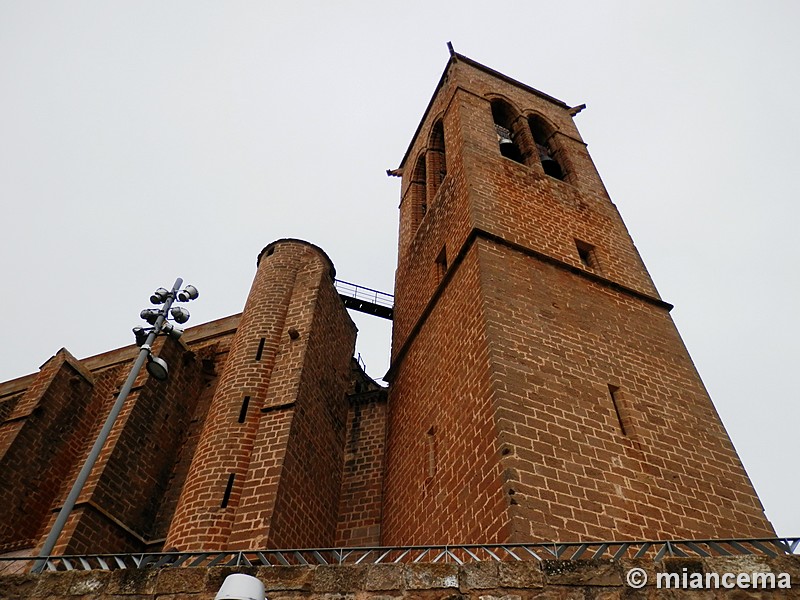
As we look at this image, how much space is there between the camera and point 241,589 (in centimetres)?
355

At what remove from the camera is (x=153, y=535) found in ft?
37.1

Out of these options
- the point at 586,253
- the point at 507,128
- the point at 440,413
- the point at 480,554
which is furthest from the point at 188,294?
the point at 507,128

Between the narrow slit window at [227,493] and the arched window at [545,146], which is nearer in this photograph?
the narrow slit window at [227,493]

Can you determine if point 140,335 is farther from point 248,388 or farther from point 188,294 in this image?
point 248,388

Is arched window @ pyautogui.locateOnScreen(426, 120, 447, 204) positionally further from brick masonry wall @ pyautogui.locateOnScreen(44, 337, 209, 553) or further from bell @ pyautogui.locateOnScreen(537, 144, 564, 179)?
brick masonry wall @ pyautogui.locateOnScreen(44, 337, 209, 553)

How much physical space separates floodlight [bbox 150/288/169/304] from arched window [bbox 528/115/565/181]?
1041 cm

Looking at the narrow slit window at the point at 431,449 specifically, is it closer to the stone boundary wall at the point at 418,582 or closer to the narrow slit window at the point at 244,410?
the narrow slit window at the point at 244,410

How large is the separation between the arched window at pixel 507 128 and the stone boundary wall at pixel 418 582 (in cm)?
1323

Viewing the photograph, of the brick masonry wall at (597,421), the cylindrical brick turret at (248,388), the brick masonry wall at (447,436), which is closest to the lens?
the brick masonry wall at (597,421)

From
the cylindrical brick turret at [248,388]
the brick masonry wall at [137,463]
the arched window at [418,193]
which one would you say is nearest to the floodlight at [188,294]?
the cylindrical brick turret at [248,388]

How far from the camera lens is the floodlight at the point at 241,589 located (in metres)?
3.50

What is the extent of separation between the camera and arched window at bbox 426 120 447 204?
17.9 m

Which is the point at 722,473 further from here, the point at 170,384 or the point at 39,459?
the point at 39,459

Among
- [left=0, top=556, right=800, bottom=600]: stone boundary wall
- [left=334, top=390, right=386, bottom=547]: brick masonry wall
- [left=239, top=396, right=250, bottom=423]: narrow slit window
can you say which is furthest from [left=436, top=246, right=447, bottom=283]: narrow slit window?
[left=0, top=556, right=800, bottom=600]: stone boundary wall
